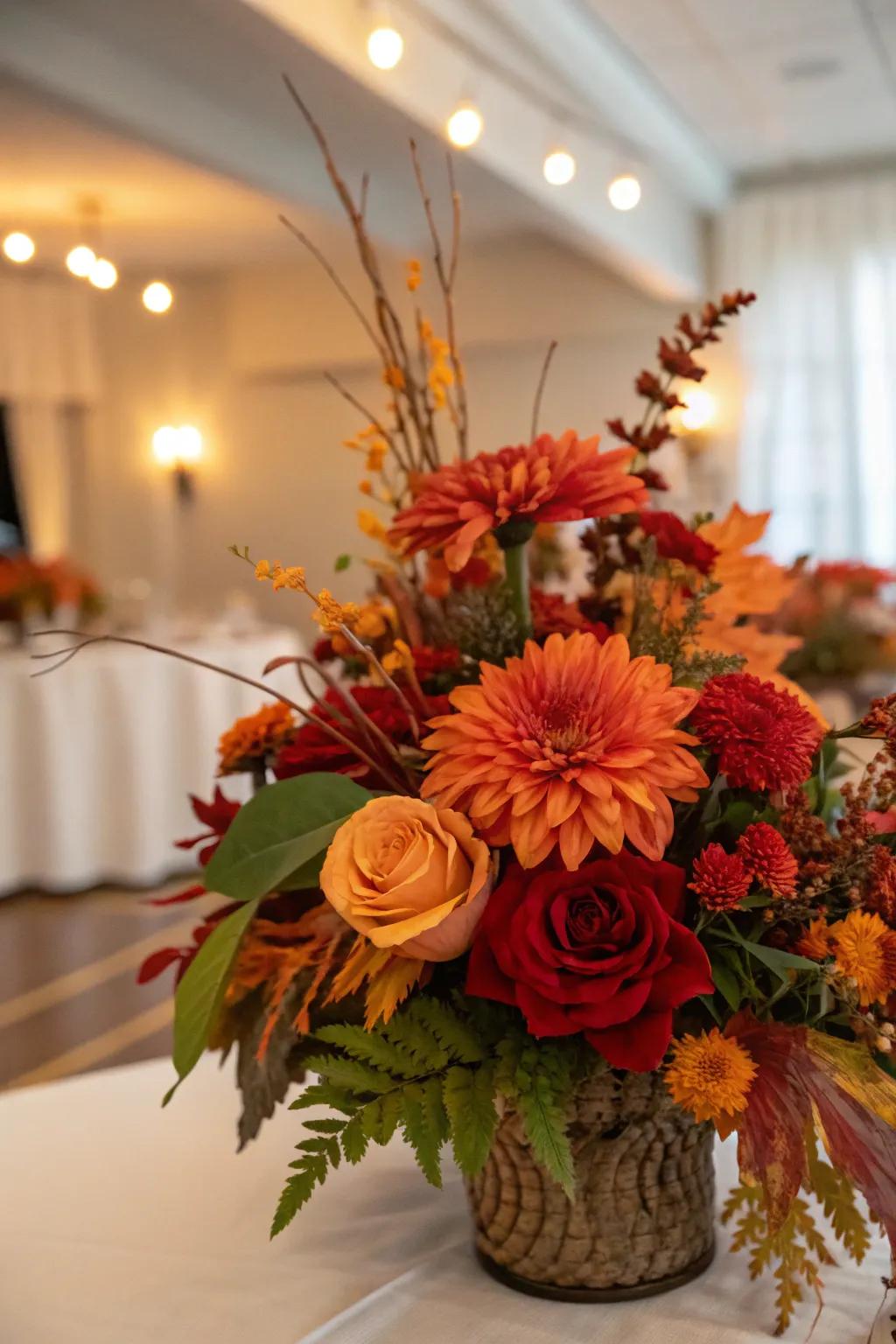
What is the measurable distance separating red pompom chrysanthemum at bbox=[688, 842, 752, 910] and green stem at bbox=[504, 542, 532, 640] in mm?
180

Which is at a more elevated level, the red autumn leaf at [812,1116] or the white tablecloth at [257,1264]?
the red autumn leaf at [812,1116]

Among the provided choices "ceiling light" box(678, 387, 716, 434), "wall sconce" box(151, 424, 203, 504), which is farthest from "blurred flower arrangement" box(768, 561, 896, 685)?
"wall sconce" box(151, 424, 203, 504)

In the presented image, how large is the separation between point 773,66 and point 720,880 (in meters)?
5.25

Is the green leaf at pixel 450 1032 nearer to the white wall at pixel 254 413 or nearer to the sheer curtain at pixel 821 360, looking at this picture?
the sheer curtain at pixel 821 360

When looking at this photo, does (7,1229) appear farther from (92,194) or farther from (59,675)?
(92,194)

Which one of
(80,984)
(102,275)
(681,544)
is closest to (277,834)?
(681,544)

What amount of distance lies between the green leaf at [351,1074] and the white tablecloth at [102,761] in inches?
154

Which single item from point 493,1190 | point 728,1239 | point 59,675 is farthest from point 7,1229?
point 59,675

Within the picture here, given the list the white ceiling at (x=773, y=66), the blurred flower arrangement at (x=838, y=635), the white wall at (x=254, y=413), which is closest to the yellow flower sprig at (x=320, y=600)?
the blurred flower arrangement at (x=838, y=635)

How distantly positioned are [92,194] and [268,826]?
221 inches

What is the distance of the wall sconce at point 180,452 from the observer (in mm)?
7855

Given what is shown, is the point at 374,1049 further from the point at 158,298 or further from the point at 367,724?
the point at 158,298

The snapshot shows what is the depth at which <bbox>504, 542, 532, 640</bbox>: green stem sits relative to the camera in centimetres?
70

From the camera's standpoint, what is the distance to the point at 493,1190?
675 mm
